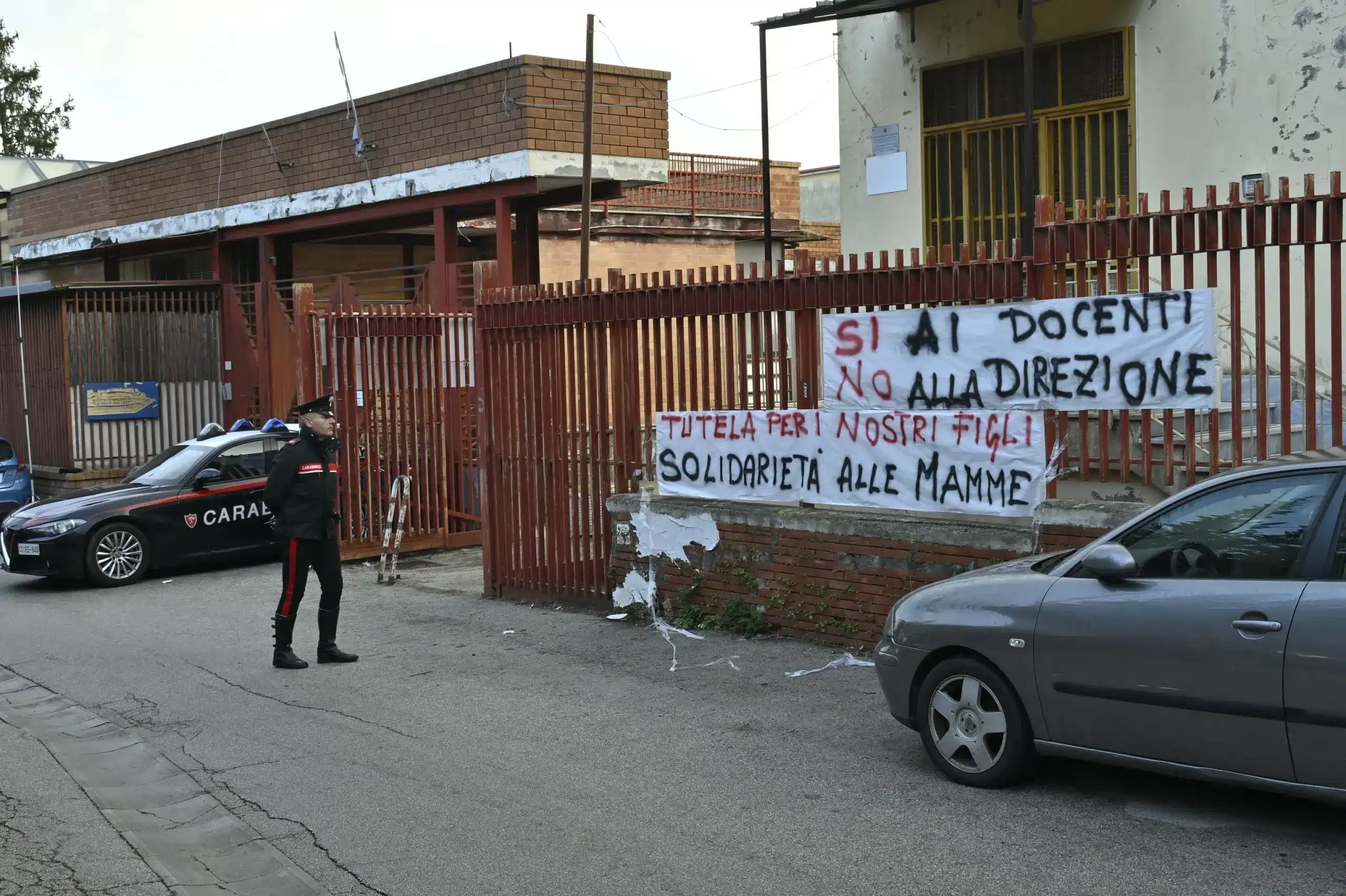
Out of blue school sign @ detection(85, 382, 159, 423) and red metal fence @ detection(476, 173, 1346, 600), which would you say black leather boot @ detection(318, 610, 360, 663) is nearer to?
red metal fence @ detection(476, 173, 1346, 600)

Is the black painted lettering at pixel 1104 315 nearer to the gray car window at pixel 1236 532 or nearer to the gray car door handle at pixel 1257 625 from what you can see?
the gray car window at pixel 1236 532

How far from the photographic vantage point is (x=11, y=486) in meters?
16.7

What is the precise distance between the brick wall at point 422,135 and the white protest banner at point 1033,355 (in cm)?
870

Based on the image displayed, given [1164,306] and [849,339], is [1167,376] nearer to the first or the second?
[1164,306]

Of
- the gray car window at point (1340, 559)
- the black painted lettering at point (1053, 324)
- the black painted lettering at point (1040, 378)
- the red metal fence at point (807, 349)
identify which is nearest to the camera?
the gray car window at point (1340, 559)

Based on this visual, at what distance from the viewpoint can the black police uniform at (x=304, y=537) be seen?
920 centimetres

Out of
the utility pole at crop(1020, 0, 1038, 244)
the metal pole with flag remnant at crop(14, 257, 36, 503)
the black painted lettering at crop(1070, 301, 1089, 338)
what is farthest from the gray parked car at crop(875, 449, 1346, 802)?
the metal pole with flag remnant at crop(14, 257, 36, 503)

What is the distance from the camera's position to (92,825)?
593cm

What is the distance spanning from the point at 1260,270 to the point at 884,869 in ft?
13.0

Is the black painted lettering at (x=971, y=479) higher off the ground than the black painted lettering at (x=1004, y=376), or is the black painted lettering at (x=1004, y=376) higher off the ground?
the black painted lettering at (x=1004, y=376)

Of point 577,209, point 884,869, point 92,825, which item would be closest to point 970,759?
point 884,869

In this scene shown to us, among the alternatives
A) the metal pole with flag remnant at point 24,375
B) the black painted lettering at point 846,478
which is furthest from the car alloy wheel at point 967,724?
the metal pole with flag remnant at point 24,375

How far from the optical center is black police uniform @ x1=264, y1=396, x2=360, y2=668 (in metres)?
9.20

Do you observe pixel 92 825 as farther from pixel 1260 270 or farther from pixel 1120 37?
pixel 1120 37
